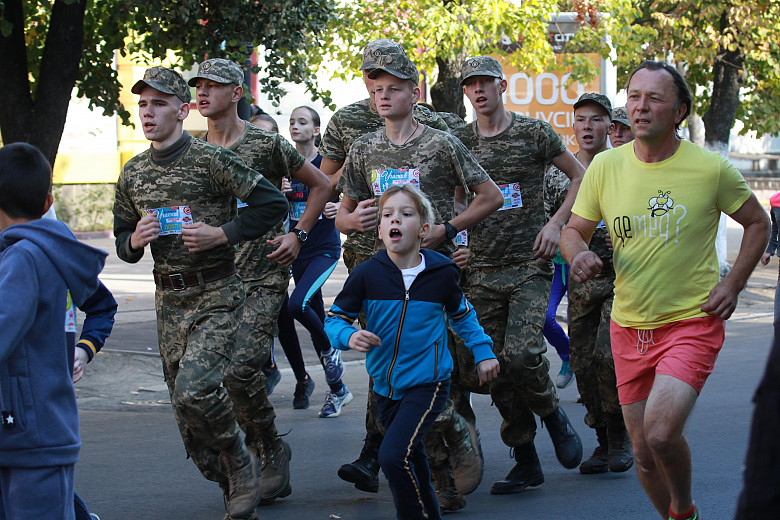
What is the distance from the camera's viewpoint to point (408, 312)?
4801 millimetres

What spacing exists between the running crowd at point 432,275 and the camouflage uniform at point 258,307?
0.01 m

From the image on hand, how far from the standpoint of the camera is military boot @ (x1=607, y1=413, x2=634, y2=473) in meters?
6.54

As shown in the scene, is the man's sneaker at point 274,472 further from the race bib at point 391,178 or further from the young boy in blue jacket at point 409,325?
the race bib at point 391,178

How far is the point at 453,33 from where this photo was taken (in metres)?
14.6

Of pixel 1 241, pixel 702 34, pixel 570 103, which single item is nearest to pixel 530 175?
pixel 1 241

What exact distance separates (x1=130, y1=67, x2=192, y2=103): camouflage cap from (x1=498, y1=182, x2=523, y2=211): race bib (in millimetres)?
1963

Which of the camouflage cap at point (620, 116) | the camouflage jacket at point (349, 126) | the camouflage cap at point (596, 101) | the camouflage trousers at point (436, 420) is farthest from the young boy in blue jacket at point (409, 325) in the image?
the camouflage cap at point (620, 116)

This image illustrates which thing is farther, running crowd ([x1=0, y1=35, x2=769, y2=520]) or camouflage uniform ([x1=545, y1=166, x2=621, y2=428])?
camouflage uniform ([x1=545, y1=166, x2=621, y2=428])

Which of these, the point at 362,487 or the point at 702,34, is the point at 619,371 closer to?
the point at 362,487

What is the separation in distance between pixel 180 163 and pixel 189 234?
0.38 meters

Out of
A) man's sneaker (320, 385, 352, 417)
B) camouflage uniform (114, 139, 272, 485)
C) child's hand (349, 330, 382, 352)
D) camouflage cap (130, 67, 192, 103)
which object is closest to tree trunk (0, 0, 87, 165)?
man's sneaker (320, 385, 352, 417)

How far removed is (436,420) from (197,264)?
141 centimetres

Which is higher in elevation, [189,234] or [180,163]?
[180,163]

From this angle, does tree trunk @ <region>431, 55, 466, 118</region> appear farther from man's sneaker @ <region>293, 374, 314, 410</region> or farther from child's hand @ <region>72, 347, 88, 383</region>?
child's hand @ <region>72, 347, 88, 383</region>
